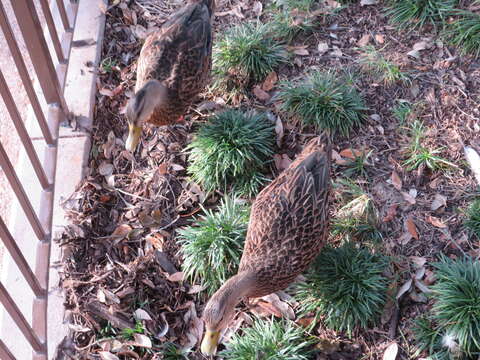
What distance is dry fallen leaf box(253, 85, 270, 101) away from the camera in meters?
5.17

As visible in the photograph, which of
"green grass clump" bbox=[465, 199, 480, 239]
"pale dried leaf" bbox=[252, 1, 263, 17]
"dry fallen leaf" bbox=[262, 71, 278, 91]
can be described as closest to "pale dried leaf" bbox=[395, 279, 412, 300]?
"green grass clump" bbox=[465, 199, 480, 239]

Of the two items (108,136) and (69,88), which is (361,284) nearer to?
(108,136)

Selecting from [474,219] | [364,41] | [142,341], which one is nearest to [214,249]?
[142,341]

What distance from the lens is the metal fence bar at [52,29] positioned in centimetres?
443

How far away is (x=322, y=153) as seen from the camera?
4078 mm

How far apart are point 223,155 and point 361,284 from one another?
1.56 meters

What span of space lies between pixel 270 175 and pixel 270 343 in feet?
5.10

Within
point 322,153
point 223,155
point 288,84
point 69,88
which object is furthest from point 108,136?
point 322,153

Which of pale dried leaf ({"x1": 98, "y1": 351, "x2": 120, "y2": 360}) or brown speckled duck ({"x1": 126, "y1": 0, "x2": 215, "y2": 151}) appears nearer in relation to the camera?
pale dried leaf ({"x1": 98, "y1": 351, "x2": 120, "y2": 360})

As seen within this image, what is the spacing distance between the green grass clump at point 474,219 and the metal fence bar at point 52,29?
3.70 meters

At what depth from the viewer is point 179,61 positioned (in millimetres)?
4594

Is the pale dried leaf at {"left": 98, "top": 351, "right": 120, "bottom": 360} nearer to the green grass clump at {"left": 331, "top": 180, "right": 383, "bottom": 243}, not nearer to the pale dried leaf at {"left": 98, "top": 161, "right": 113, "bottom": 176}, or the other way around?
the pale dried leaf at {"left": 98, "top": 161, "right": 113, "bottom": 176}

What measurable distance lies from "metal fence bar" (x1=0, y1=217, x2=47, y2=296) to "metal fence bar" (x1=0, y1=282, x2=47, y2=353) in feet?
0.95

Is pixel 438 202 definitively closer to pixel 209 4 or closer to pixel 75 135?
pixel 209 4
